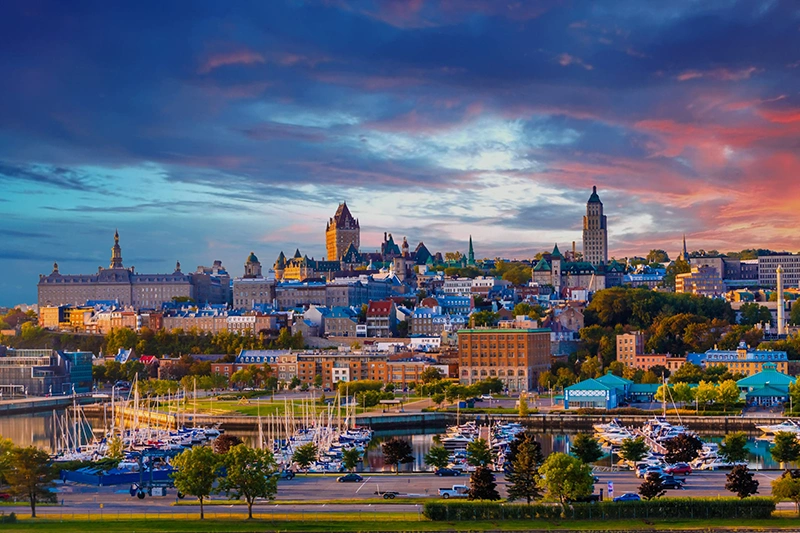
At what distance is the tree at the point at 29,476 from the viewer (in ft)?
127

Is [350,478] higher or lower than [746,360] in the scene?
lower

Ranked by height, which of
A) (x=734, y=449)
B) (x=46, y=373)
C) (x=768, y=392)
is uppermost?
(x=46, y=373)

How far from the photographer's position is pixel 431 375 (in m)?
92.1

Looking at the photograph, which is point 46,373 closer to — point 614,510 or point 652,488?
point 652,488

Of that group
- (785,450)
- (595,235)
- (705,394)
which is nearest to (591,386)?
(705,394)

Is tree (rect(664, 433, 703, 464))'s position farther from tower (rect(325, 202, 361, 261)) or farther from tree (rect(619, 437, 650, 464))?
tower (rect(325, 202, 361, 261))

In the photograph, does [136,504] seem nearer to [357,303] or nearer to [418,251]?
[357,303]

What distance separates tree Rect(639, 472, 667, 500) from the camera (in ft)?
124

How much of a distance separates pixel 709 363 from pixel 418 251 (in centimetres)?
8502

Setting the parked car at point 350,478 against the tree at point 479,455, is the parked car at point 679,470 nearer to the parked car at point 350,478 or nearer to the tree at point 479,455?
the tree at point 479,455

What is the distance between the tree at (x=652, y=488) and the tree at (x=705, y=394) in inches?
1447

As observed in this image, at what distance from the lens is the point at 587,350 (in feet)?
329

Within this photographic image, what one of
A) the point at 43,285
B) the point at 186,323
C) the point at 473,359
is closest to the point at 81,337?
the point at 186,323

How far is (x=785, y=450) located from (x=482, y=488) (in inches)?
675
